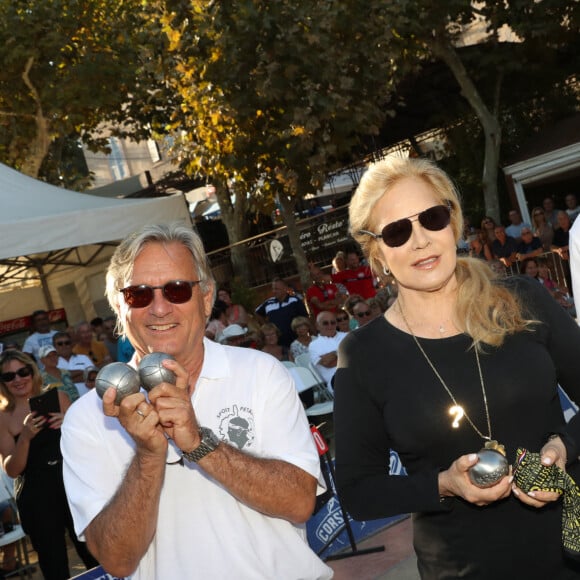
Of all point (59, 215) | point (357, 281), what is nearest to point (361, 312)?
point (357, 281)

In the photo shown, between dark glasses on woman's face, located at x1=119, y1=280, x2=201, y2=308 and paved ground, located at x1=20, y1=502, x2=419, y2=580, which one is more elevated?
dark glasses on woman's face, located at x1=119, y1=280, x2=201, y2=308

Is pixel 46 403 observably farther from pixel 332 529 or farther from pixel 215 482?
pixel 215 482

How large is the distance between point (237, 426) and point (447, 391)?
637 mm

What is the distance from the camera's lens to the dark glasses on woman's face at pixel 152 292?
8.70ft

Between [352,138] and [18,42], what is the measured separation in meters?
7.86

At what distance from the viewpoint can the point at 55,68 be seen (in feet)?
61.9

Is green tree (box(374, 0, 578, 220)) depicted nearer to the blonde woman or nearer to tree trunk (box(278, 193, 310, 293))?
tree trunk (box(278, 193, 310, 293))

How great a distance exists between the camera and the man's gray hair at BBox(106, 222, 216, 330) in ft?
9.01

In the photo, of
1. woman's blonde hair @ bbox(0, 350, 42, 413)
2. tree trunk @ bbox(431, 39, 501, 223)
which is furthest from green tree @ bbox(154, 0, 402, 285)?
woman's blonde hair @ bbox(0, 350, 42, 413)

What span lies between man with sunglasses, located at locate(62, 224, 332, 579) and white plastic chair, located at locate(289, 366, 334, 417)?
19.2ft

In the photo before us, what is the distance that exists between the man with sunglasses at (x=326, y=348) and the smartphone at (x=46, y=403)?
368 cm

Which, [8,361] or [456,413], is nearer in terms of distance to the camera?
[456,413]

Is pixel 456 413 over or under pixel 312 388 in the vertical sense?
over

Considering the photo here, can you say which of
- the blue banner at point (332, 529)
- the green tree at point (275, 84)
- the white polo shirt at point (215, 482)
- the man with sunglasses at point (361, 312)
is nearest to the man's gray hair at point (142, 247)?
the white polo shirt at point (215, 482)
